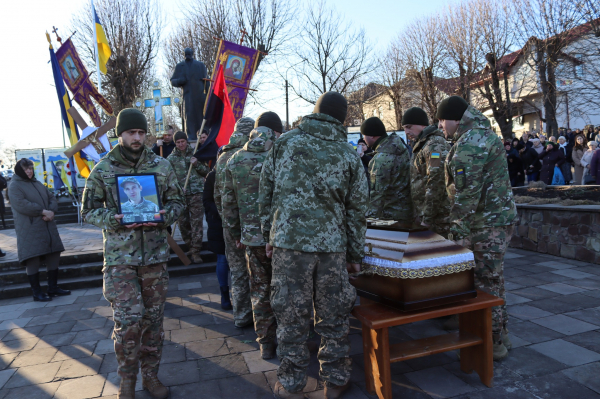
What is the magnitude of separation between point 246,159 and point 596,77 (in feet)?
61.3

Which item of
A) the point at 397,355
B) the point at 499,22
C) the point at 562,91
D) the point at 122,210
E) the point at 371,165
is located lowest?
the point at 397,355

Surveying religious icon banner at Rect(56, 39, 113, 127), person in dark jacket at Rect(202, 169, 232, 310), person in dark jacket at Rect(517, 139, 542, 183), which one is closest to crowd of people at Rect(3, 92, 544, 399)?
person in dark jacket at Rect(202, 169, 232, 310)

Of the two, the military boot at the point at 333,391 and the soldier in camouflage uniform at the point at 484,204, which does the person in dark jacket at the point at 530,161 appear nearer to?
the soldier in camouflage uniform at the point at 484,204

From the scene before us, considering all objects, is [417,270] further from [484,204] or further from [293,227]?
[484,204]

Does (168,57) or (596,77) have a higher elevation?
(168,57)

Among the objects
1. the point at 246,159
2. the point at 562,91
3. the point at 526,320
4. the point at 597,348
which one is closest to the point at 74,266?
the point at 246,159

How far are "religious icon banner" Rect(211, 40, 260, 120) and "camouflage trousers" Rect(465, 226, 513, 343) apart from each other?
549 cm

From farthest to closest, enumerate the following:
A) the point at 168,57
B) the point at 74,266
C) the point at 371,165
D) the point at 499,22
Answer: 1. the point at 168,57
2. the point at 499,22
3. the point at 74,266
4. the point at 371,165

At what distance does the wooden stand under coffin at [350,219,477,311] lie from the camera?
2.80 m

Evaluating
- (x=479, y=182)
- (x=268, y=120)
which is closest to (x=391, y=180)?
(x=479, y=182)

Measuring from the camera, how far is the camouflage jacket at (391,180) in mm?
4652

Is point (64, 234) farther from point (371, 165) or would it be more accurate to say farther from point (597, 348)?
point (597, 348)

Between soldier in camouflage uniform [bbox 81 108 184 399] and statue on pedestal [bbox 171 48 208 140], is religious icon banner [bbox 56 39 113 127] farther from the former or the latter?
soldier in camouflage uniform [bbox 81 108 184 399]

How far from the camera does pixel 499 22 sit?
20172 millimetres
